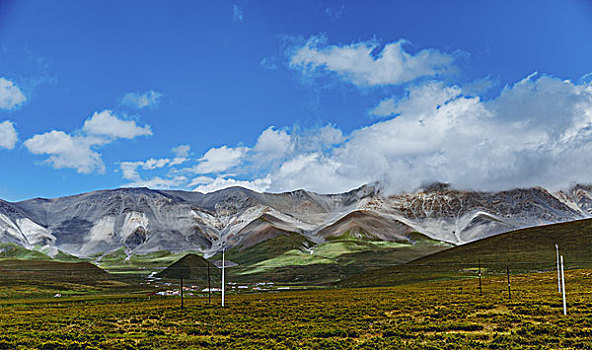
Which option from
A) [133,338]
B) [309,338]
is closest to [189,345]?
[133,338]

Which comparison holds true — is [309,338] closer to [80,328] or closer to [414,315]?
[414,315]

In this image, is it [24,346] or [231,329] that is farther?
[231,329]

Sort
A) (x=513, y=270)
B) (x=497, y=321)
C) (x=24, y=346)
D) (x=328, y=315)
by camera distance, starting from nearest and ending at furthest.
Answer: (x=24, y=346), (x=497, y=321), (x=328, y=315), (x=513, y=270)

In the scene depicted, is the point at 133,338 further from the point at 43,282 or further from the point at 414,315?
the point at 43,282

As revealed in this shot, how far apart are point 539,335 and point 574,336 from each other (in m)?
2.68

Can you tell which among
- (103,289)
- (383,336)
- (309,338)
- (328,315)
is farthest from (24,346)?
(103,289)

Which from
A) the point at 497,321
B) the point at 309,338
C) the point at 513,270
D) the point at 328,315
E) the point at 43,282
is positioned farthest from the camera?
the point at 43,282

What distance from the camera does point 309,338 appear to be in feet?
149

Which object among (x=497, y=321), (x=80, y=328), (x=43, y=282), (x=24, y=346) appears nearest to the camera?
(x=24, y=346)

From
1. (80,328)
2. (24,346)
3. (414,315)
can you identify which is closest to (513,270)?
(414,315)

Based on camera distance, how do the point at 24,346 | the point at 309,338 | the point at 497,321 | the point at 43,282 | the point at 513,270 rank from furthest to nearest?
the point at 43,282 < the point at 513,270 < the point at 497,321 < the point at 309,338 < the point at 24,346

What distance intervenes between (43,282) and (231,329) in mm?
164484

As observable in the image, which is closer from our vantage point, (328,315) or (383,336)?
(383,336)

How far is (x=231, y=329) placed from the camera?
53.0m
